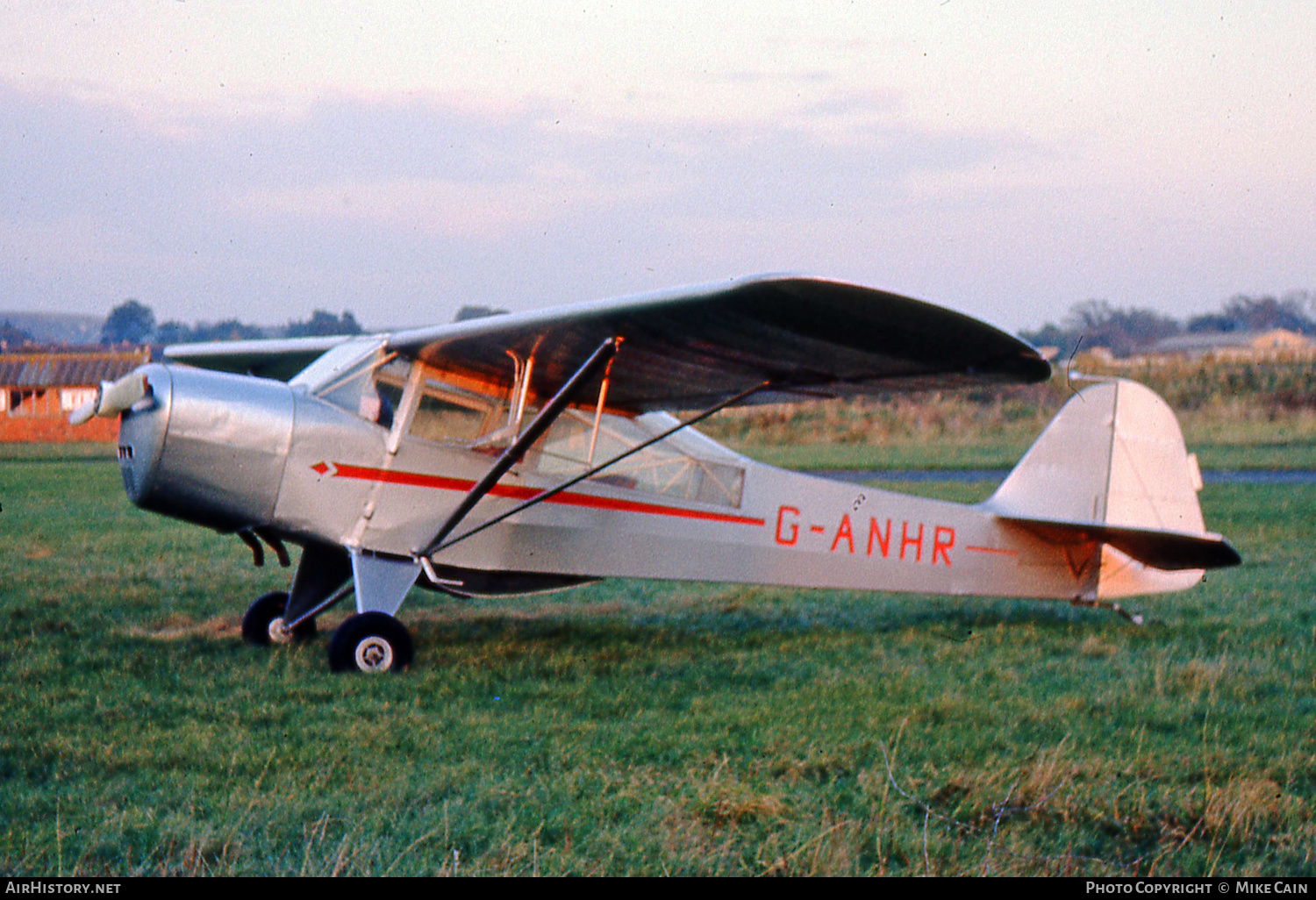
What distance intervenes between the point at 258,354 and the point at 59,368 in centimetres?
1635

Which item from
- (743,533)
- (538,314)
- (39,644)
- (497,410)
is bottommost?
(39,644)

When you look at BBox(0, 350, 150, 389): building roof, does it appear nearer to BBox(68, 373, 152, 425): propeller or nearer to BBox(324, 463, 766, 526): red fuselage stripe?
BBox(68, 373, 152, 425): propeller

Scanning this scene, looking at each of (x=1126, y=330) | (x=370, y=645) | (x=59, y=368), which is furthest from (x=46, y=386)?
(x=1126, y=330)

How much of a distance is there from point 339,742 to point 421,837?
1386 millimetres

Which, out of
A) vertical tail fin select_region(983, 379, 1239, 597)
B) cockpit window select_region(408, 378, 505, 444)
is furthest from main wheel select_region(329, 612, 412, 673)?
vertical tail fin select_region(983, 379, 1239, 597)

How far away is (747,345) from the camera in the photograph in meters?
5.39

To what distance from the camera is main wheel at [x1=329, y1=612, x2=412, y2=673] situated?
575 centimetres

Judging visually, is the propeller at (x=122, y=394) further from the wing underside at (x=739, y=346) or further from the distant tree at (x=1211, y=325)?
the distant tree at (x=1211, y=325)

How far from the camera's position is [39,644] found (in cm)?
642

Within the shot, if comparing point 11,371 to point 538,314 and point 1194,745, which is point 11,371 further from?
point 1194,745

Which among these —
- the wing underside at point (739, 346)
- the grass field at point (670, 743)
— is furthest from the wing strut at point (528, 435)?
the grass field at point (670, 743)

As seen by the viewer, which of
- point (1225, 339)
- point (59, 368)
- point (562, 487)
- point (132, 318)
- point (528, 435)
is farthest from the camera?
point (1225, 339)

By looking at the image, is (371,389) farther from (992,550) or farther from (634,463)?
(992,550)
